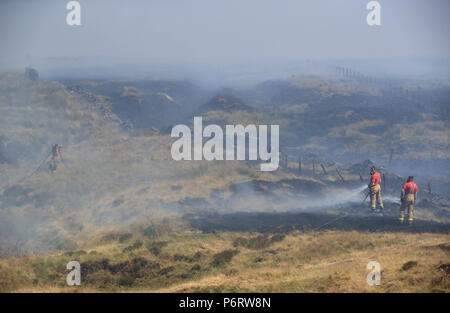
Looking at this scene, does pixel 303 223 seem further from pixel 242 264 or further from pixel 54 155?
pixel 54 155

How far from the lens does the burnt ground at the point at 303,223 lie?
25984mm

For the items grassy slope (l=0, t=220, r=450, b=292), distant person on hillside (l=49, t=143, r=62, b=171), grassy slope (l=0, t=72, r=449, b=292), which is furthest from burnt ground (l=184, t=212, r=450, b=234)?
distant person on hillside (l=49, t=143, r=62, b=171)

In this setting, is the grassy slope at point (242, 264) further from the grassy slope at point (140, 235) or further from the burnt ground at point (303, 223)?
the burnt ground at point (303, 223)

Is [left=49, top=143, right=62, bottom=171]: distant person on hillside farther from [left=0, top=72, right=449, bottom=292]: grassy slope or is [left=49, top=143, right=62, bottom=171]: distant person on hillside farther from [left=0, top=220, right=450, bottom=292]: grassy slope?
[left=0, top=220, right=450, bottom=292]: grassy slope

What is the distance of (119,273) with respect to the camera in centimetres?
2012

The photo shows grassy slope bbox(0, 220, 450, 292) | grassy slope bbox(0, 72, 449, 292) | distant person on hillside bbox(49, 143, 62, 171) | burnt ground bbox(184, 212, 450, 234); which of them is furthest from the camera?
distant person on hillside bbox(49, 143, 62, 171)

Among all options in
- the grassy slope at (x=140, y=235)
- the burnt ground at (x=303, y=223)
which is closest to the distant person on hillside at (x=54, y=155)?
the grassy slope at (x=140, y=235)

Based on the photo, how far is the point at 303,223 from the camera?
97.3ft

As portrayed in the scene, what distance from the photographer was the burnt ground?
2598 cm

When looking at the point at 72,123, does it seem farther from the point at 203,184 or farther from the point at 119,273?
the point at 119,273
